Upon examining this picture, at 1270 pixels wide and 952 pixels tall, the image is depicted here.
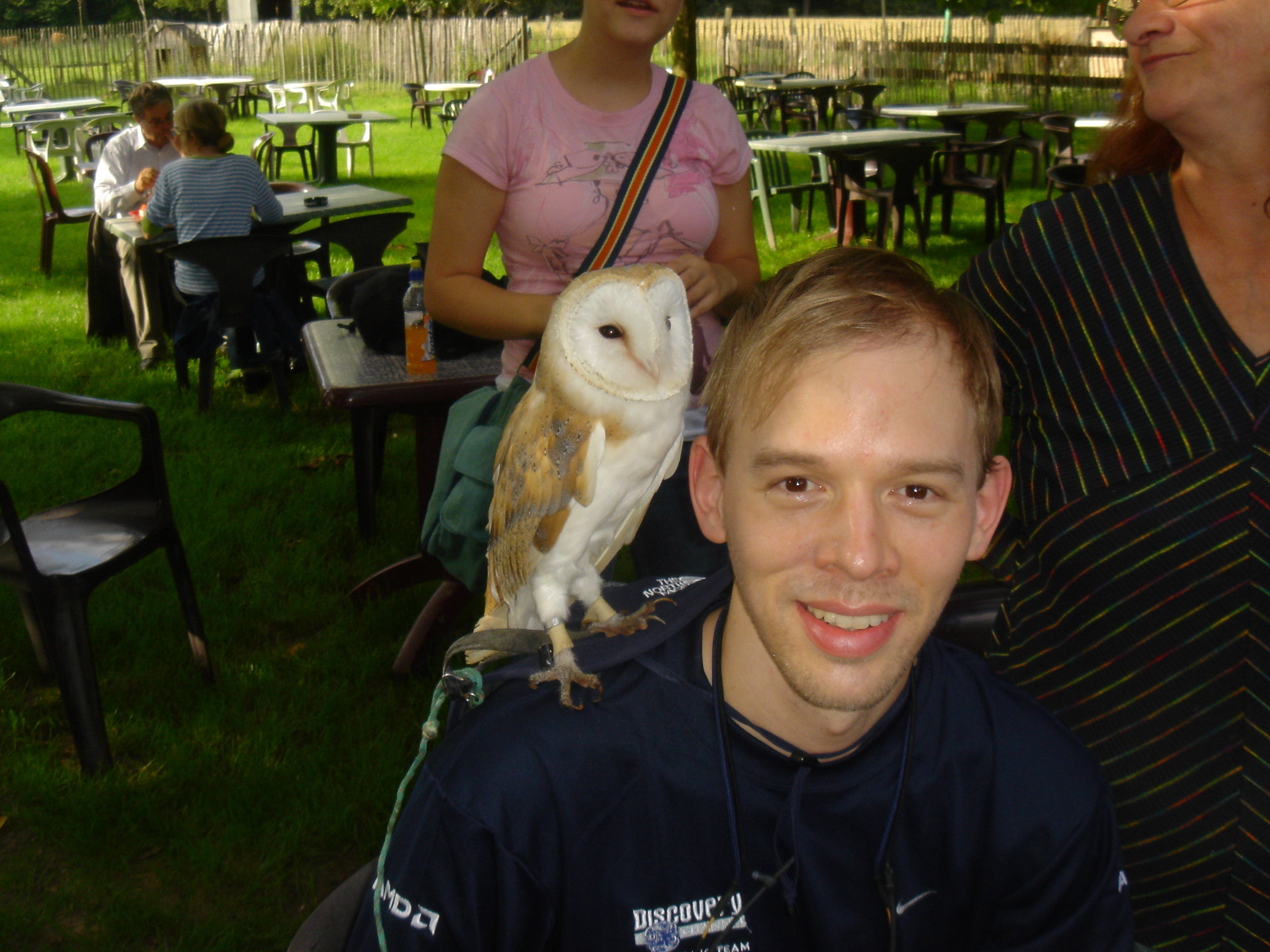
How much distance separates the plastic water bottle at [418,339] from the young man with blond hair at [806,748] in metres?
1.90

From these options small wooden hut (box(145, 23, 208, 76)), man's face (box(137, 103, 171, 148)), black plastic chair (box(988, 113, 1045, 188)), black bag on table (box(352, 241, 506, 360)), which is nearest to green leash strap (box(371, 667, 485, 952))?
black bag on table (box(352, 241, 506, 360))

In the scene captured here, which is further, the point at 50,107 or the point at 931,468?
the point at 50,107

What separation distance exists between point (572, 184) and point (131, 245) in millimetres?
5058

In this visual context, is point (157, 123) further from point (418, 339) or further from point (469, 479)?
point (469, 479)

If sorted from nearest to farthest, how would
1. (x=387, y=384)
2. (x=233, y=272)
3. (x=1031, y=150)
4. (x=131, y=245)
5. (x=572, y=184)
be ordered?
(x=572, y=184) → (x=387, y=384) → (x=233, y=272) → (x=131, y=245) → (x=1031, y=150)

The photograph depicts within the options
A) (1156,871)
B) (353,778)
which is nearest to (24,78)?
(353,778)

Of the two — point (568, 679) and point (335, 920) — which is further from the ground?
point (568, 679)

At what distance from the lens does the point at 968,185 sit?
7.96 meters

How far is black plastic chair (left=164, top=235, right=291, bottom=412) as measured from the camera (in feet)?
15.8

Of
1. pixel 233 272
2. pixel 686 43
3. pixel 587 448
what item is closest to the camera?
pixel 587 448

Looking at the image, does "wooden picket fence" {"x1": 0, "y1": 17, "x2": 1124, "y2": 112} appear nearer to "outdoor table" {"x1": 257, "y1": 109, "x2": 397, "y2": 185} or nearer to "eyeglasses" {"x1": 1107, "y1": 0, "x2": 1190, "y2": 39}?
"outdoor table" {"x1": 257, "y1": 109, "x2": 397, "y2": 185}

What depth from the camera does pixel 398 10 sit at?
108ft

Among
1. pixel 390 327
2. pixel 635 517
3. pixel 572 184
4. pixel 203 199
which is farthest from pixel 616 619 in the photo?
pixel 203 199

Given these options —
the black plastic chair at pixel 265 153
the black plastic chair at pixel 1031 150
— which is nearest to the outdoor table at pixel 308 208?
the black plastic chair at pixel 265 153
